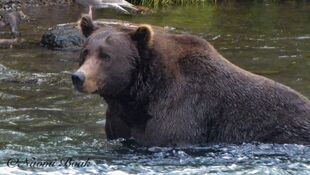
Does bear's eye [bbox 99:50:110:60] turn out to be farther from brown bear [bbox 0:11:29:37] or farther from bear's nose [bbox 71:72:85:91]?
brown bear [bbox 0:11:29:37]

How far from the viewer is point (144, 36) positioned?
24.8ft

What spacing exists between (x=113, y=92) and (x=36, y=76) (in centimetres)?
A: 520

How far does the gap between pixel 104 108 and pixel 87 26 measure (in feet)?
8.95

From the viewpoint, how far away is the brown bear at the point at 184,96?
7555 mm

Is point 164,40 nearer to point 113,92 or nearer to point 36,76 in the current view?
point 113,92

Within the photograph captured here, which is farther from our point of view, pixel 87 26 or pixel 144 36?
pixel 87 26

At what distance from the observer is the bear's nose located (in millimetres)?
7168

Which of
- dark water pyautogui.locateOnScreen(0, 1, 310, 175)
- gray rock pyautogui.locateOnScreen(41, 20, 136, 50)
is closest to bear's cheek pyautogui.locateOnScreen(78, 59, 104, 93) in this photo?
dark water pyautogui.locateOnScreen(0, 1, 310, 175)

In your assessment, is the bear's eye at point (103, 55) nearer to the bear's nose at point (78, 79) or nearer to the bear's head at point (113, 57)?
the bear's head at point (113, 57)

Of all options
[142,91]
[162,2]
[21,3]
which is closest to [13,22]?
[21,3]

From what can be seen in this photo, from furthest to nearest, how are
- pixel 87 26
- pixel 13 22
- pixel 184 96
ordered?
pixel 13 22, pixel 87 26, pixel 184 96

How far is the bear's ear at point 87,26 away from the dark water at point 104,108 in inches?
45.9

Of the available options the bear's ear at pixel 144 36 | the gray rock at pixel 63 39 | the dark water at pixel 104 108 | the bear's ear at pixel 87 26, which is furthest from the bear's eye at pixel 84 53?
the gray rock at pixel 63 39

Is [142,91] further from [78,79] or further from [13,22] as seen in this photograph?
[13,22]
